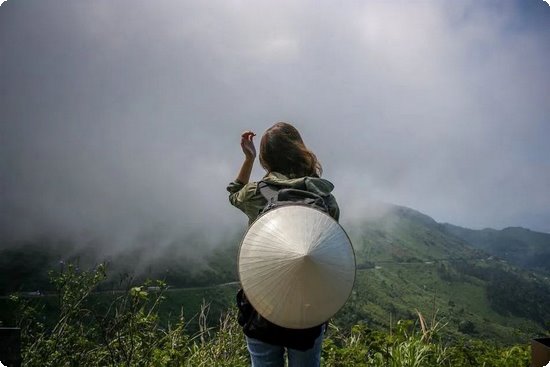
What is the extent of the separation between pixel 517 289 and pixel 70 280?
14505 centimetres

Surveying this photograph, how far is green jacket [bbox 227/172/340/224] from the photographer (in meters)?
2.13

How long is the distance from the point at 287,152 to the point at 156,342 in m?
2.41

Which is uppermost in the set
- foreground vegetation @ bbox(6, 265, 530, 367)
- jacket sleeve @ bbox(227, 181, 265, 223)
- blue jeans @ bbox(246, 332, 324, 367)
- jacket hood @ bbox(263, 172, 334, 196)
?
jacket hood @ bbox(263, 172, 334, 196)

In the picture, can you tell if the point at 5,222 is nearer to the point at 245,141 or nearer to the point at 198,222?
the point at 198,222

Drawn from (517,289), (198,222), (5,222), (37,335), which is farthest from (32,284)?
(517,289)

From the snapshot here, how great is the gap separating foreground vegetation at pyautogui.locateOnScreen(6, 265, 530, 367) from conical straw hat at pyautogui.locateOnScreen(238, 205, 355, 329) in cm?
155

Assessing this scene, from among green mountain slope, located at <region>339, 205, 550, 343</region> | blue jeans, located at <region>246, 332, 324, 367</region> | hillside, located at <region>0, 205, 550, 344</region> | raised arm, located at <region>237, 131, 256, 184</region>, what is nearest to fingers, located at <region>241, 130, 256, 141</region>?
raised arm, located at <region>237, 131, 256, 184</region>

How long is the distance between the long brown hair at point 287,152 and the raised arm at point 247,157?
0.68 feet

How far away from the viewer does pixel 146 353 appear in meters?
3.55

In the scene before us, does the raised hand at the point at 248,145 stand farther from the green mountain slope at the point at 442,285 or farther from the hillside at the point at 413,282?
the green mountain slope at the point at 442,285

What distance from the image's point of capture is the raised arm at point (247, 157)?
96.7 inches

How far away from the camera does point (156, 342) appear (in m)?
3.71

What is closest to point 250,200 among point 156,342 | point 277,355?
point 277,355

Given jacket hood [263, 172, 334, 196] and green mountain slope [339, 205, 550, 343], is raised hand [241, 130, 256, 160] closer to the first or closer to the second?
jacket hood [263, 172, 334, 196]
